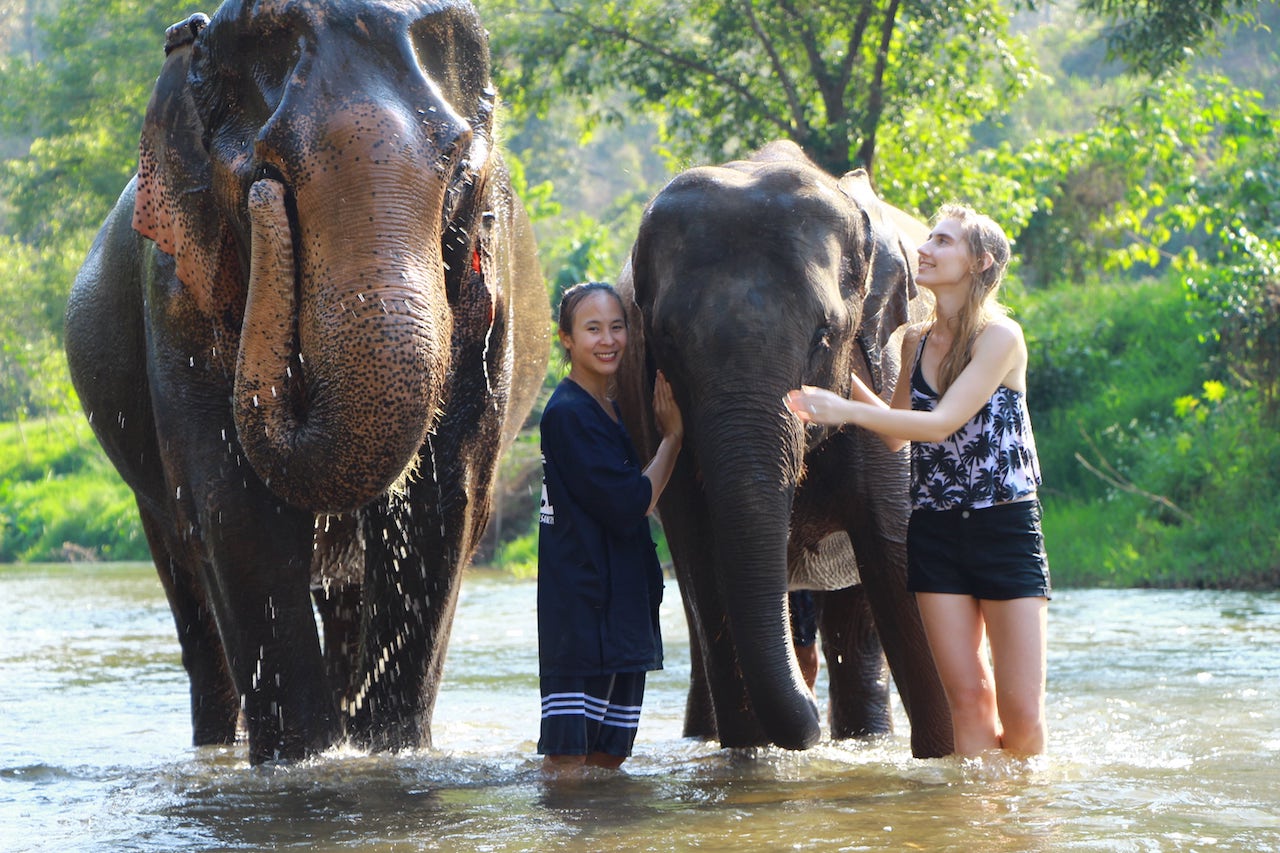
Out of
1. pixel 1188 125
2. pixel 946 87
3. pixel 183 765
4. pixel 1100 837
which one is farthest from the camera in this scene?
pixel 1188 125

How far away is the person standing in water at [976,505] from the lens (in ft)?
15.6

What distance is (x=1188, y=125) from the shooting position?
17.3m

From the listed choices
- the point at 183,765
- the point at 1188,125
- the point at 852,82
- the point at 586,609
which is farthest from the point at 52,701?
the point at 1188,125

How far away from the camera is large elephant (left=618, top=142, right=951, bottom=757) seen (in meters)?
4.62

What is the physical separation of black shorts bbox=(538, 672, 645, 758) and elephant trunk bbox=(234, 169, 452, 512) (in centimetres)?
89

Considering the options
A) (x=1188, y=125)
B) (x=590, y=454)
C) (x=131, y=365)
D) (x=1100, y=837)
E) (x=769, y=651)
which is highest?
(x=1188, y=125)

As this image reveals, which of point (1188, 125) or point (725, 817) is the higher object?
point (1188, 125)

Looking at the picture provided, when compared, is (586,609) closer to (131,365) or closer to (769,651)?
(769,651)

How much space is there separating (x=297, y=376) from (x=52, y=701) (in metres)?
4.41

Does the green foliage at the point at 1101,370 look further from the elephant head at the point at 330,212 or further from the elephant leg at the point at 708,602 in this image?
the elephant head at the point at 330,212

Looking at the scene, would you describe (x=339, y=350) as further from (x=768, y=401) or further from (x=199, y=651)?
(x=199, y=651)

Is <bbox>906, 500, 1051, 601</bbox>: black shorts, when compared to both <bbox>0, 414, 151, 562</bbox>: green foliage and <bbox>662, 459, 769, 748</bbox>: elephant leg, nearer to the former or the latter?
<bbox>662, 459, 769, 748</bbox>: elephant leg

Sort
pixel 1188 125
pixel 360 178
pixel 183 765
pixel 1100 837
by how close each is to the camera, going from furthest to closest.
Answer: pixel 1188 125 → pixel 183 765 → pixel 360 178 → pixel 1100 837

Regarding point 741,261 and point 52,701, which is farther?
point 52,701
